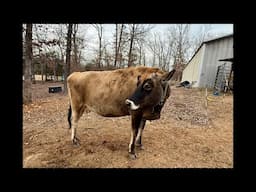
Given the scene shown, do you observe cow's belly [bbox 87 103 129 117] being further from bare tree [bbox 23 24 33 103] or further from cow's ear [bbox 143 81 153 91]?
bare tree [bbox 23 24 33 103]

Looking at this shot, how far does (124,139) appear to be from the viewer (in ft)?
10.6

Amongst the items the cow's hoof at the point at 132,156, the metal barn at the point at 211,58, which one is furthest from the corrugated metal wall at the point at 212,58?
the cow's hoof at the point at 132,156

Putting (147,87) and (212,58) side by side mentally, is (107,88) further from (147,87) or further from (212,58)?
(212,58)

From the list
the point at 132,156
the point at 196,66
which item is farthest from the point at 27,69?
the point at 196,66

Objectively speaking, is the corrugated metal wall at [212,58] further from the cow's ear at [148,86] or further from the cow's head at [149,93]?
the cow's ear at [148,86]

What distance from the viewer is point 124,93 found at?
2623mm

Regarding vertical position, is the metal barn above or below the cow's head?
above

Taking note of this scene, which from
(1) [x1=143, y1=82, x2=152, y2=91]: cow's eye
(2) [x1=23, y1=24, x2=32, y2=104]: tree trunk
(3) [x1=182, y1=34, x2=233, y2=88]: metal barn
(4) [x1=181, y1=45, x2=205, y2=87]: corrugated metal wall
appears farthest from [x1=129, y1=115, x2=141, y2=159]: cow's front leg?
(4) [x1=181, y1=45, x2=205, y2=87]: corrugated metal wall

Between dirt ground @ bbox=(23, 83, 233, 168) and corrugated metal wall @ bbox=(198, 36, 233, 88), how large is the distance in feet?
23.4

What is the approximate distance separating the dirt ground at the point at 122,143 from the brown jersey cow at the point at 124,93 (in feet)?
0.95

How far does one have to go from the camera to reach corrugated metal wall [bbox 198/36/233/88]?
10748 millimetres

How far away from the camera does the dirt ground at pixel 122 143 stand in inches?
94.7

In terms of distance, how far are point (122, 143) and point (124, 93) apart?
0.96m
